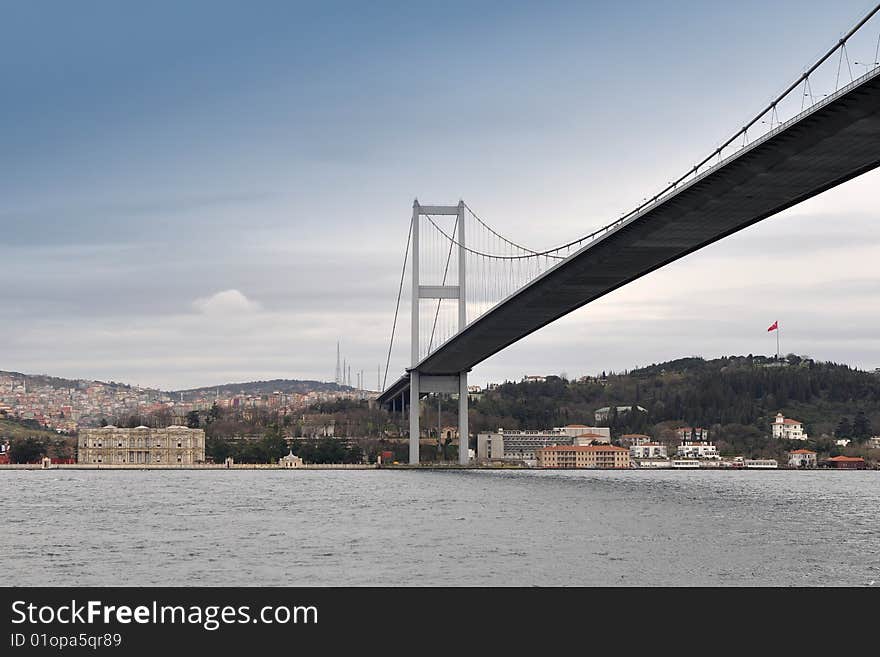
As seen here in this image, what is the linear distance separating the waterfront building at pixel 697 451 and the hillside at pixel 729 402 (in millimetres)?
5125

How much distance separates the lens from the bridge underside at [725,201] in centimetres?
1938

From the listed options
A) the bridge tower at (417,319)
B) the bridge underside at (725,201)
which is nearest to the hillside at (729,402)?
the bridge tower at (417,319)

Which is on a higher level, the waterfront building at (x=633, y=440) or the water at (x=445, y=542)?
the waterfront building at (x=633, y=440)

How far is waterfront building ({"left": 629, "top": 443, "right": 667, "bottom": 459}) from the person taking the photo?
311ft

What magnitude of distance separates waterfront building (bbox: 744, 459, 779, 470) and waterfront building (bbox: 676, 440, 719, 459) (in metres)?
5.11

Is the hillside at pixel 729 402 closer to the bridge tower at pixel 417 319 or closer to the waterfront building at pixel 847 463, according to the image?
the waterfront building at pixel 847 463

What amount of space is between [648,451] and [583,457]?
9.79m

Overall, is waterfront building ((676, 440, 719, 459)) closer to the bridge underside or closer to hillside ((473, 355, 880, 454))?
hillside ((473, 355, 880, 454))

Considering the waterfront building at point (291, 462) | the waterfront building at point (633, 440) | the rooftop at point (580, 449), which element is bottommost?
the waterfront building at point (291, 462)

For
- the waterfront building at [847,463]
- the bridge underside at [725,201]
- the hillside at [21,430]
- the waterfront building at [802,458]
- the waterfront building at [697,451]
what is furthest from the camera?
the hillside at [21,430]
